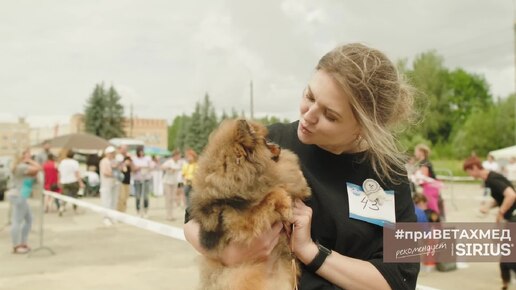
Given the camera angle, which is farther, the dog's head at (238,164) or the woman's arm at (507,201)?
the woman's arm at (507,201)

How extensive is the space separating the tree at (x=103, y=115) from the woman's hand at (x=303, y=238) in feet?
254

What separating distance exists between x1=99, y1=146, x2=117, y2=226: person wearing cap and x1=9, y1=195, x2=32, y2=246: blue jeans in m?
3.24

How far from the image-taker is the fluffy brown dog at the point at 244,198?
1991mm

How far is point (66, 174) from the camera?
624 inches

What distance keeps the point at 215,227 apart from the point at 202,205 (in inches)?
5.5

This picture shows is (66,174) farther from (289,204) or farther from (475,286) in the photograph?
(289,204)

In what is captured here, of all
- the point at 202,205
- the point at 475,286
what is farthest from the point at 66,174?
the point at 202,205

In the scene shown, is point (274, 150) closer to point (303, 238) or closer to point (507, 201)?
point (303, 238)

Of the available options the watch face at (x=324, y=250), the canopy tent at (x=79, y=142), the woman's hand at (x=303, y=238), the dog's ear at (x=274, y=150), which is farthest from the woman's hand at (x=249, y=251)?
the canopy tent at (x=79, y=142)

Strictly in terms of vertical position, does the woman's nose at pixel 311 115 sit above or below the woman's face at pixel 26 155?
above

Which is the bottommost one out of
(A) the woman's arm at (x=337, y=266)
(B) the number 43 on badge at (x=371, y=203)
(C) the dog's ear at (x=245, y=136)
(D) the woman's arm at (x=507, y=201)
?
(D) the woman's arm at (x=507, y=201)

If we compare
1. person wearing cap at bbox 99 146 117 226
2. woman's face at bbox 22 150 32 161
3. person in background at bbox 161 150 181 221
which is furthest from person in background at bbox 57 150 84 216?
woman's face at bbox 22 150 32 161

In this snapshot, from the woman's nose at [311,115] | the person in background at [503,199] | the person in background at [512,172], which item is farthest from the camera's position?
the person in background at [512,172]

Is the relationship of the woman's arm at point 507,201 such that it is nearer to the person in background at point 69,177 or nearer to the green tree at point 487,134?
the person in background at point 69,177
